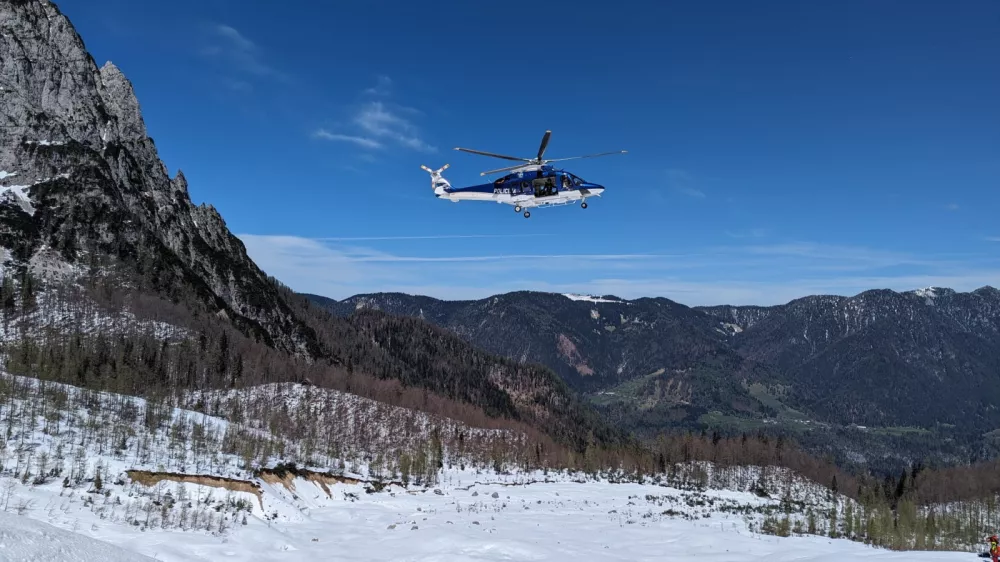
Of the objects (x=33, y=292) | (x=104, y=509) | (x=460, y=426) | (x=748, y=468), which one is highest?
(x=33, y=292)

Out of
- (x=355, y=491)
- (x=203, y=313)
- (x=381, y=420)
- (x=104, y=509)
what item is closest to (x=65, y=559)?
(x=104, y=509)

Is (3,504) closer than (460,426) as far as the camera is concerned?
Yes

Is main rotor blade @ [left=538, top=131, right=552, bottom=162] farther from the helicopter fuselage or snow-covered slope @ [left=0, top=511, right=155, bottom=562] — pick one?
snow-covered slope @ [left=0, top=511, right=155, bottom=562]

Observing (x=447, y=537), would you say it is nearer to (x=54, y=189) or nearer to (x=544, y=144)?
(x=544, y=144)

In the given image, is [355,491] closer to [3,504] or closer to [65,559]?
[3,504]

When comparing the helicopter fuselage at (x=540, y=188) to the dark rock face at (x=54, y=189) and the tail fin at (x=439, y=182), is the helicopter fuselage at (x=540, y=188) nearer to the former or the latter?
the tail fin at (x=439, y=182)

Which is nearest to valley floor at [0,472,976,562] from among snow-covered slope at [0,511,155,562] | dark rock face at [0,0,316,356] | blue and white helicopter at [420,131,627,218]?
snow-covered slope at [0,511,155,562]
